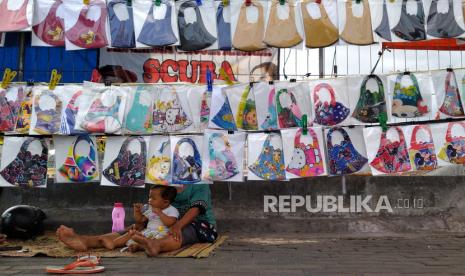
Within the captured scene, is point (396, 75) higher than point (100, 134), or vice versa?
point (396, 75)

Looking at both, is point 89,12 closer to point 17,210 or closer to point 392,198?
point 17,210

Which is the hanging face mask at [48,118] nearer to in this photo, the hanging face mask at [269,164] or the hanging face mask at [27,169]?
the hanging face mask at [27,169]

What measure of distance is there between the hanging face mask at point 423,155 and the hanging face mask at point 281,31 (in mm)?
1505

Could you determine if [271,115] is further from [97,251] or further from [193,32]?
[97,251]

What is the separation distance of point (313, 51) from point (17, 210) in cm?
354

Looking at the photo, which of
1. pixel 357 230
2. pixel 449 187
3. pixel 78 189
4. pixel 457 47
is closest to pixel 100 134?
pixel 78 189

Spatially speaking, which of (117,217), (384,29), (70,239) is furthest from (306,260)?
(384,29)

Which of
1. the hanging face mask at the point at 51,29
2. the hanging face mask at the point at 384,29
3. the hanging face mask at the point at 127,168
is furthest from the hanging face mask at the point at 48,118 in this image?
the hanging face mask at the point at 384,29

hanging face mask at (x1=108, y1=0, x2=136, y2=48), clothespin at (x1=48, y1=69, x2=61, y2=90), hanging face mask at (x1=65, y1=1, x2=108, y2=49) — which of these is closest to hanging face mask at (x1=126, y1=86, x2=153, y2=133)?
hanging face mask at (x1=108, y1=0, x2=136, y2=48)

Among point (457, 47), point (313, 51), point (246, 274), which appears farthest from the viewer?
point (457, 47)

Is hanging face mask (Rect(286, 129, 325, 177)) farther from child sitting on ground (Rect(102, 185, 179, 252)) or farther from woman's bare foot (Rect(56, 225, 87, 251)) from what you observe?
woman's bare foot (Rect(56, 225, 87, 251))

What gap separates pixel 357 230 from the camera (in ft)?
17.7
